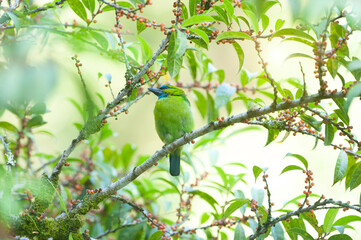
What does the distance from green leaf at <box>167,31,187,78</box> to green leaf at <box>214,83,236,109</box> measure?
9.2 inches

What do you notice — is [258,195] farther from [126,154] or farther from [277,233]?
[126,154]

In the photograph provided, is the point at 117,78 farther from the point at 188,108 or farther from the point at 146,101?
the point at 146,101

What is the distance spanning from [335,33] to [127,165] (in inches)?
87.7

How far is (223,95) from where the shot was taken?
6.66 ft

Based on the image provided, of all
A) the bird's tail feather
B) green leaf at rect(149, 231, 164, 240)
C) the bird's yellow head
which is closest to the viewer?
green leaf at rect(149, 231, 164, 240)

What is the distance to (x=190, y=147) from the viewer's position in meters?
3.95

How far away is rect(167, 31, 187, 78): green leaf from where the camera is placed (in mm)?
1843

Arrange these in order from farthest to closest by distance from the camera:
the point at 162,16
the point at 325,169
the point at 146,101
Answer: the point at 146,101 < the point at 325,169 < the point at 162,16

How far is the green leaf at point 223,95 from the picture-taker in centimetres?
199

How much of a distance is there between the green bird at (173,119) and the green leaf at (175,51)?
56.4 inches

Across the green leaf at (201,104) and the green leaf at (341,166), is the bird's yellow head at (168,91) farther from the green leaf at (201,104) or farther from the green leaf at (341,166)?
the green leaf at (341,166)

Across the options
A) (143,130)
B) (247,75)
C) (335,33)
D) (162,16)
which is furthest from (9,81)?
(143,130)

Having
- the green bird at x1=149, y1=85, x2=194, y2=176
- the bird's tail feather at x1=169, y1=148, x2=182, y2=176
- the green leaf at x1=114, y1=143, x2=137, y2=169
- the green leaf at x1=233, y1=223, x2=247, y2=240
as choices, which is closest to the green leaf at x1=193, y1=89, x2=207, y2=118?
the green bird at x1=149, y1=85, x2=194, y2=176

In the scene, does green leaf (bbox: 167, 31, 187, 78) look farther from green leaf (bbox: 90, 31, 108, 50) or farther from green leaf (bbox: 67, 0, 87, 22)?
green leaf (bbox: 67, 0, 87, 22)
